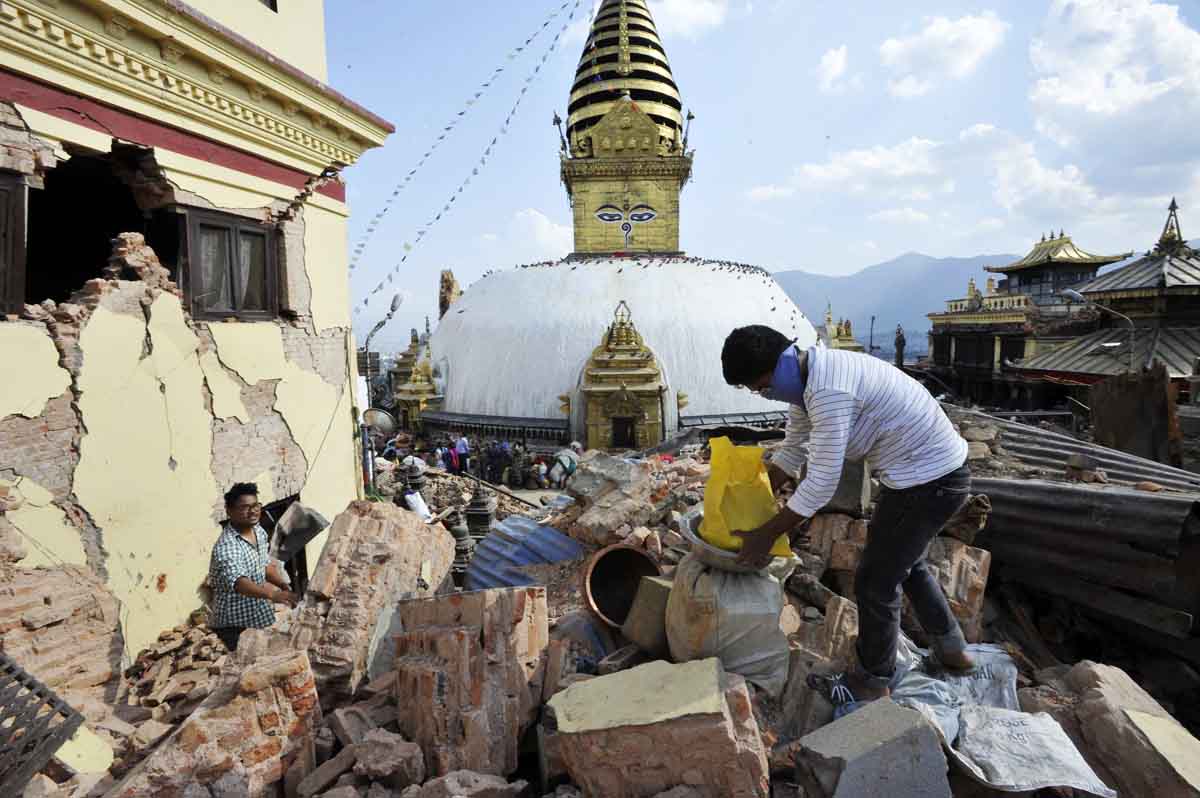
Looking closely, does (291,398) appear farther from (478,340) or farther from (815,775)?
(478,340)

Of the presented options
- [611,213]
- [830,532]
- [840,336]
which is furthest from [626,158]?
[830,532]

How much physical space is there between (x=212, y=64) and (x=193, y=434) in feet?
8.69

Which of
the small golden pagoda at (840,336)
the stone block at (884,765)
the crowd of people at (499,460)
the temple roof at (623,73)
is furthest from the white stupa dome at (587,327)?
the stone block at (884,765)

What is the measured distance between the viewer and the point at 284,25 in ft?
17.0

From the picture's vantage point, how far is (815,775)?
2062mm

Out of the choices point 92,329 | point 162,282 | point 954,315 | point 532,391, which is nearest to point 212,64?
point 162,282

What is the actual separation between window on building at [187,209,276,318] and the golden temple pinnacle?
18155 mm

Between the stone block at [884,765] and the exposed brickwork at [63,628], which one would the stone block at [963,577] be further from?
the exposed brickwork at [63,628]

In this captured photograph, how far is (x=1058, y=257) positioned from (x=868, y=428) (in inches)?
1422

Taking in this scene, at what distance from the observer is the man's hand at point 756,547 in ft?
8.17

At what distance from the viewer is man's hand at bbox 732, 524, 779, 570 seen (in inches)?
98.0

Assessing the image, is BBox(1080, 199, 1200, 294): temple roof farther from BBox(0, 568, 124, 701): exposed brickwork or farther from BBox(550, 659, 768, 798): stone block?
BBox(0, 568, 124, 701): exposed brickwork

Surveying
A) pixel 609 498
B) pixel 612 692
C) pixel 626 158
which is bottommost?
pixel 612 692

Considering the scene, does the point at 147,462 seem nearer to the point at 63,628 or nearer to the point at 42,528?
the point at 42,528
